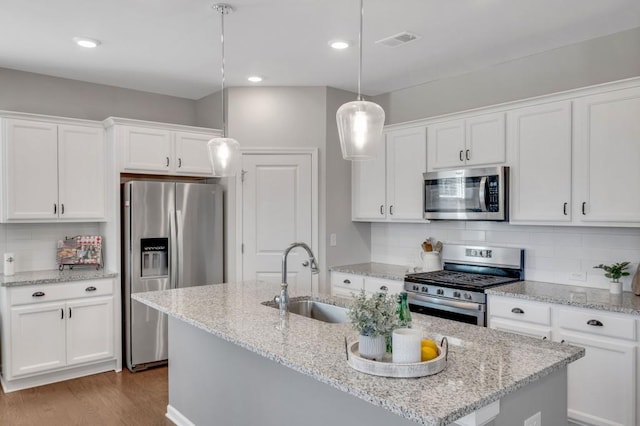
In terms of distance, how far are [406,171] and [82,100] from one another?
3194mm

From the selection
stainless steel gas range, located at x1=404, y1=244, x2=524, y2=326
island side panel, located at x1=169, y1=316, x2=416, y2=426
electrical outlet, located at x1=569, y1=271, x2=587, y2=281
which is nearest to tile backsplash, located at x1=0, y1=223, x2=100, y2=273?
island side panel, located at x1=169, y1=316, x2=416, y2=426

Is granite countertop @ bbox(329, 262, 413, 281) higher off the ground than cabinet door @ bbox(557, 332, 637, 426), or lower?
higher

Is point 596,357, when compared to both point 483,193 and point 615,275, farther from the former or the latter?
point 483,193

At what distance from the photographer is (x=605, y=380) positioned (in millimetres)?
2869

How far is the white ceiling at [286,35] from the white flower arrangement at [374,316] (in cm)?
194

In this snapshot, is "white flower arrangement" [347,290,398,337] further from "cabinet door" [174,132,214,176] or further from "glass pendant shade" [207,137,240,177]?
"cabinet door" [174,132,214,176]

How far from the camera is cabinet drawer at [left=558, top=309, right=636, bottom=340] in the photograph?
9.03 feet

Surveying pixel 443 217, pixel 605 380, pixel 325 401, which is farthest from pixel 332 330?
pixel 443 217

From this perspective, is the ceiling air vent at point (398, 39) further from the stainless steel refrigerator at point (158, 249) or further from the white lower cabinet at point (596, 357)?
the stainless steel refrigerator at point (158, 249)

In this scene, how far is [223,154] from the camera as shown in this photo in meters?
2.79

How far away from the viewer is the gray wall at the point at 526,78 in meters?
3.33

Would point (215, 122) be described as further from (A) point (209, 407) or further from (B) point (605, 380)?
(B) point (605, 380)

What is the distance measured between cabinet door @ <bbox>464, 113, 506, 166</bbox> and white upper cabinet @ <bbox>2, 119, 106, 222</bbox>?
326cm

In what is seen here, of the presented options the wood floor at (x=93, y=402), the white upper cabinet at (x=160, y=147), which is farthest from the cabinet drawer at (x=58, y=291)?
the white upper cabinet at (x=160, y=147)
